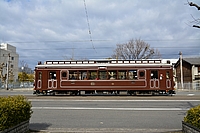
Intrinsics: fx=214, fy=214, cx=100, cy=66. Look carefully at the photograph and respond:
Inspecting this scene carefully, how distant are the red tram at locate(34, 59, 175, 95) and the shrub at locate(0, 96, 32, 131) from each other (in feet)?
50.0

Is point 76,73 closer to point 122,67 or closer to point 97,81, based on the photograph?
point 97,81

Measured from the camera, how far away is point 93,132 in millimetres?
7258

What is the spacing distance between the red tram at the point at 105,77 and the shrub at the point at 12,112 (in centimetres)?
1525

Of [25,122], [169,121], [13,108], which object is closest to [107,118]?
[169,121]

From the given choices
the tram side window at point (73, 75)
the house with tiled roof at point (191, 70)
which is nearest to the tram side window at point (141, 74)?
the tram side window at point (73, 75)

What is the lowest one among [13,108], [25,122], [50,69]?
[25,122]

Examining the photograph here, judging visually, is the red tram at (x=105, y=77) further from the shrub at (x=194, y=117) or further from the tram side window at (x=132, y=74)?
the shrub at (x=194, y=117)

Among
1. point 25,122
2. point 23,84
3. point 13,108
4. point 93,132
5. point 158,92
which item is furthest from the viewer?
point 23,84

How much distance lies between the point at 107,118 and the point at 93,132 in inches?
112

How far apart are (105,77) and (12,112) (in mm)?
16515

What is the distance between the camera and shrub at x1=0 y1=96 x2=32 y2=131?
18.2ft

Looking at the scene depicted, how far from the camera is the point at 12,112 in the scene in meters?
5.86

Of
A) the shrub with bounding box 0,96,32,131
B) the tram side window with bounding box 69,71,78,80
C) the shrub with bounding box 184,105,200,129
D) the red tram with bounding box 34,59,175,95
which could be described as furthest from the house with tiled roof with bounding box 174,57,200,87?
the shrub with bounding box 0,96,32,131

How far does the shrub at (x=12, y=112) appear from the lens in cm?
555
